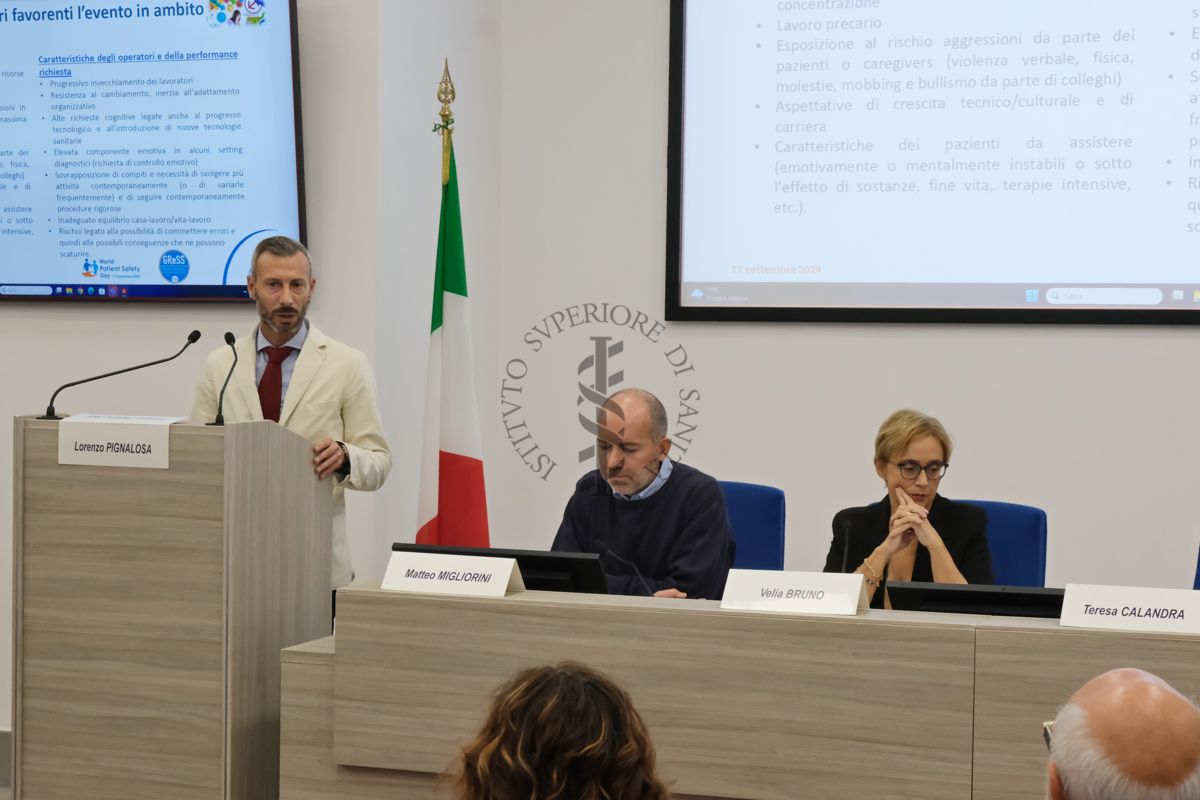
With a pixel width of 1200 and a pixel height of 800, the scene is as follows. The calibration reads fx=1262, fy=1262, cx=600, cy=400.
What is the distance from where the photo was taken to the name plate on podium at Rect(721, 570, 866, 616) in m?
2.03

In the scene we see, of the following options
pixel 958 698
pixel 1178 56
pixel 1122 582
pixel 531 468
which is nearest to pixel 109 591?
pixel 958 698

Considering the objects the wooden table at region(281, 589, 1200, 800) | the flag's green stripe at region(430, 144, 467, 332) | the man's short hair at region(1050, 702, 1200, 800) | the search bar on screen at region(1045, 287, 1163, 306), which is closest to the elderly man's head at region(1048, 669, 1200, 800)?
the man's short hair at region(1050, 702, 1200, 800)

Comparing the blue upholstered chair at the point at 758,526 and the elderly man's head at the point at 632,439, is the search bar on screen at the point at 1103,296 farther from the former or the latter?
the elderly man's head at the point at 632,439

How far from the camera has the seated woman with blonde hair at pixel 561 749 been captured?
45.3 inches

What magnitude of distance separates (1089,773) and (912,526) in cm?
178

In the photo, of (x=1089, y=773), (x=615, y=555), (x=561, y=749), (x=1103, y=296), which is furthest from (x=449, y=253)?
(x=1089, y=773)

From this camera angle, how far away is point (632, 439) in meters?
2.92

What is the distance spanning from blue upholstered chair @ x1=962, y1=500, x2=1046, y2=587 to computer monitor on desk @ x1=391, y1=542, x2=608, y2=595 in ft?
4.14

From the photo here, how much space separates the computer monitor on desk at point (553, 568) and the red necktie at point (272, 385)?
102cm

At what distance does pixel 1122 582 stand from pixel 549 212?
227 centimetres

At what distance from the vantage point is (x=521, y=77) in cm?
450

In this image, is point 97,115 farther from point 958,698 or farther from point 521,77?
point 958,698

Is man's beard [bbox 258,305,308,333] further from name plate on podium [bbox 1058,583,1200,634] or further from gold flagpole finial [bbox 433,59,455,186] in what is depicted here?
name plate on podium [bbox 1058,583,1200,634]

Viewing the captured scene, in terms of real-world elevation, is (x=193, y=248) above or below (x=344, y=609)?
above
